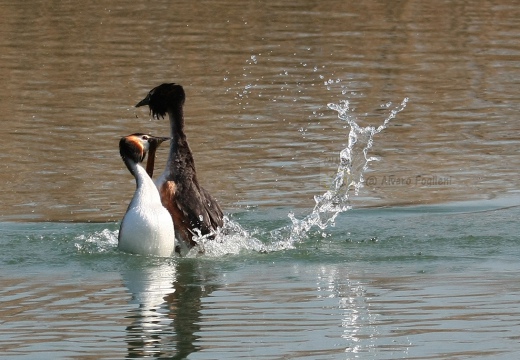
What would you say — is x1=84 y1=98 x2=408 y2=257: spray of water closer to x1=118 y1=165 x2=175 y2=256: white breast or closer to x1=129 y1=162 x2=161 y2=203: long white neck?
x1=118 y1=165 x2=175 y2=256: white breast

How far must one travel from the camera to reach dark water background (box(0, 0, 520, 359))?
8.15 meters

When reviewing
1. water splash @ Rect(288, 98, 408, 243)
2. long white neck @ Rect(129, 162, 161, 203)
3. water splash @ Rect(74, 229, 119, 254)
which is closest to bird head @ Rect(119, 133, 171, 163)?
long white neck @ Rect(129, 162, 161, 203)

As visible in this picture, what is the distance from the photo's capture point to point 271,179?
44.8ft

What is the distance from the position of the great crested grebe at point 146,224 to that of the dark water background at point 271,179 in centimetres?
13

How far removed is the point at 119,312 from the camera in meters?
8.63

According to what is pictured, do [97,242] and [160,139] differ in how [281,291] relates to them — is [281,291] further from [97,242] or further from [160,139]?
[97,242]

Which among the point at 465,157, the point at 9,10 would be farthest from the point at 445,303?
the point at 9,10

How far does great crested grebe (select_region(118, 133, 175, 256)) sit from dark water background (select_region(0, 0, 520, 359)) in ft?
0.44

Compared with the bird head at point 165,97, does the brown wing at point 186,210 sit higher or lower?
lower

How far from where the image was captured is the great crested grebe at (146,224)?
10.4m

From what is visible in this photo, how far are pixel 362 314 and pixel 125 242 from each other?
2.73m

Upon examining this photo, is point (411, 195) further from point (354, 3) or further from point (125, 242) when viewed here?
point (354, 3)

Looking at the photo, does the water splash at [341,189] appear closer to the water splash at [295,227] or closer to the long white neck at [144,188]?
the water splash at [295,227]

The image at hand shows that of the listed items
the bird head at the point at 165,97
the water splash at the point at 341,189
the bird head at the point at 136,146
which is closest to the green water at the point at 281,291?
the water splash at the point at 341,189
